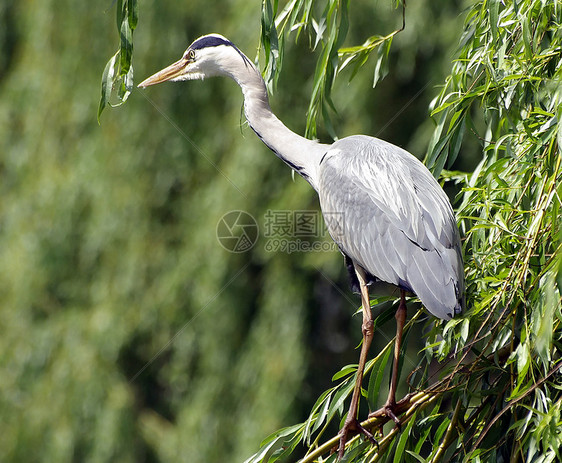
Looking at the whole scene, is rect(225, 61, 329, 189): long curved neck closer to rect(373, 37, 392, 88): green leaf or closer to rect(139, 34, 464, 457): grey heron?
rect(139, 34, 464, 457): grey heron

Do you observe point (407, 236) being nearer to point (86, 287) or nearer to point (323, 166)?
point (323, 166)

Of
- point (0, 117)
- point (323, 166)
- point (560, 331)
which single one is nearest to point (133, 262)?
point (0, 117)

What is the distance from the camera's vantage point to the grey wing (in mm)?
1673

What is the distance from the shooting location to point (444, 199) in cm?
178

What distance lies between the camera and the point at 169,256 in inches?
140
